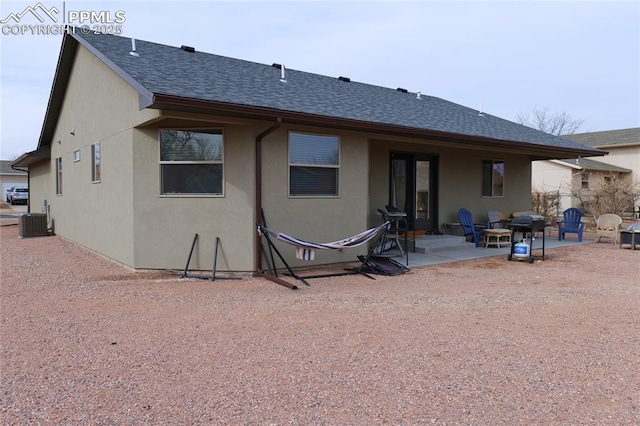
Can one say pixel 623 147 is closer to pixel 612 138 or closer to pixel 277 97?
pixel 612 138

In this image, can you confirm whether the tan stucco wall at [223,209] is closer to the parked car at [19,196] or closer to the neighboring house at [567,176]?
the neighboring house at [567,176]

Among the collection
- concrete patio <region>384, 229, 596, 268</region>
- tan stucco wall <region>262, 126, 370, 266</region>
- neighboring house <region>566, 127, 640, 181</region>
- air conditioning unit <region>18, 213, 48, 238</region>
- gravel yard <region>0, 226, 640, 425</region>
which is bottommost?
gravel yard <region>0, 226, 640, 425</region>

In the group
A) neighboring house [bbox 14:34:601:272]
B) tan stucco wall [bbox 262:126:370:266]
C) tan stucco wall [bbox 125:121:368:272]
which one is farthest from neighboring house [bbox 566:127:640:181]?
tan stucco wall [bbox 125:121:368:272]

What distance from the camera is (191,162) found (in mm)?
7449

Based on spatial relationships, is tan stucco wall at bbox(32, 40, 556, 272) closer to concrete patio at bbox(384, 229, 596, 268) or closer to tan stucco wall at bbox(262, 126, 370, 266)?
tan stucco wall at bbox(262, 126, 370, 266)

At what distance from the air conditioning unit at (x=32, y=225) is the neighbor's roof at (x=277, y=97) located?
287 centimetres

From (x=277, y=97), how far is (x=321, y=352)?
5179 mm

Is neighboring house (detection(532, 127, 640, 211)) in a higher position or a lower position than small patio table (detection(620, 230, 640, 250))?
higher

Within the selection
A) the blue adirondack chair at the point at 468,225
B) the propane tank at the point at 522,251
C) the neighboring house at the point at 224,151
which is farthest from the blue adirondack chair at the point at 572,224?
the propane tank at the point at 522,251

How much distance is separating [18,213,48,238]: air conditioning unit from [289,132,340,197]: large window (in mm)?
10232

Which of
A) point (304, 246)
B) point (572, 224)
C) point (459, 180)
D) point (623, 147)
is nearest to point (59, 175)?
point (304, 246)

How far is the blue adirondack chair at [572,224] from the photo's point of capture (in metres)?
12.5

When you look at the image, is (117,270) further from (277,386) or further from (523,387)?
(523,387)

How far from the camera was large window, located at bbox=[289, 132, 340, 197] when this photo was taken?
308 inches
